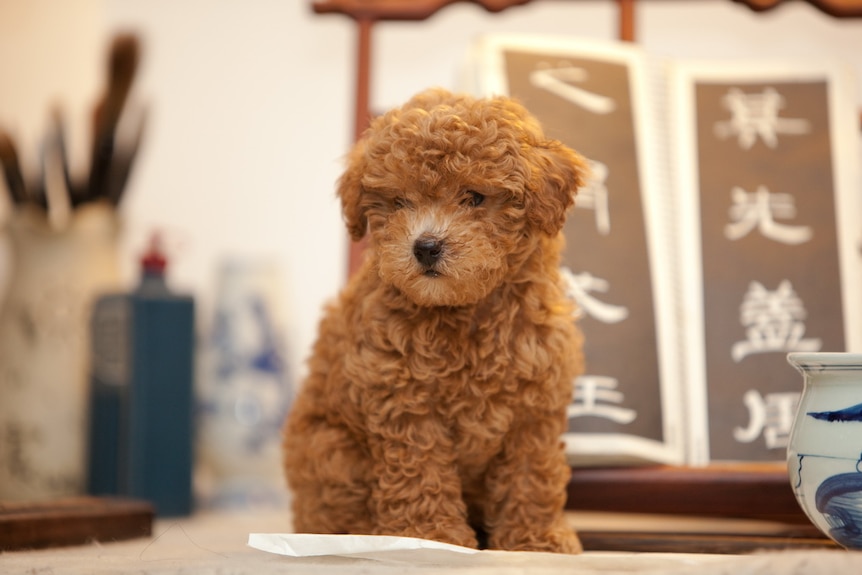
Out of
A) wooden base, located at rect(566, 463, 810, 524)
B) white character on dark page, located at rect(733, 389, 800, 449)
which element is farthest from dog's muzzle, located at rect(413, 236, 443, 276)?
white character on dark page, located at rect(733, 389, 800, 449)

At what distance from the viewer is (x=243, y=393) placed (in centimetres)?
147

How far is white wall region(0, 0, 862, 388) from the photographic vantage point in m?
1.73

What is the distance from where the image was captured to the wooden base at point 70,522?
0.99 meters

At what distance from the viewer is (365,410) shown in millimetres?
925

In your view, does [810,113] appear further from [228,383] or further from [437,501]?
[228,383]

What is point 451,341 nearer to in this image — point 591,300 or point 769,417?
point 591,300

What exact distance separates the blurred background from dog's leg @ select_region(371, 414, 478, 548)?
82 centimetres

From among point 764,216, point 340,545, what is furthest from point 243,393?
point 764,216

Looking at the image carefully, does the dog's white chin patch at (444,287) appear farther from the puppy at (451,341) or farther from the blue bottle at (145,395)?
the blue bottle at (145,395)

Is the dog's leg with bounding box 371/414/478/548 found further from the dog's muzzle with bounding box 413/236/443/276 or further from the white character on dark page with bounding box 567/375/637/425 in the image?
the white character on dark page with bounding box 567/375/637/425

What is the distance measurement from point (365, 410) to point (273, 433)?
1.91 ft

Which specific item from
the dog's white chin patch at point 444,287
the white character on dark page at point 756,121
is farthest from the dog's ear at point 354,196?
the white character on dark page at point 756,121

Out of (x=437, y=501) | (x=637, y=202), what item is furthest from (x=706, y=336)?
(x=437, y=501)

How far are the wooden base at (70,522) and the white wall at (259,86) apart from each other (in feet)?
2.03
